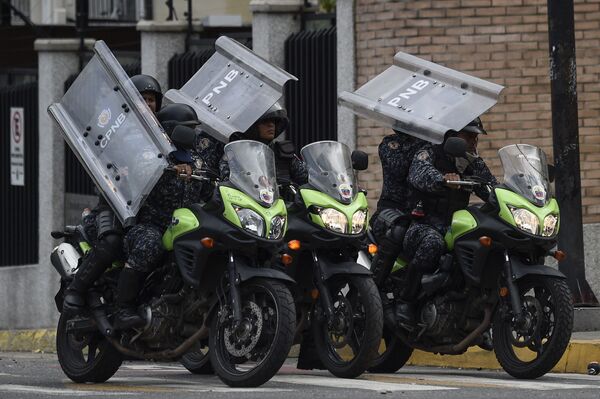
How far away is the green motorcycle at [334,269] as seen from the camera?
39.3 ft

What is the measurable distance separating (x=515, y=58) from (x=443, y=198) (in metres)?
4.84

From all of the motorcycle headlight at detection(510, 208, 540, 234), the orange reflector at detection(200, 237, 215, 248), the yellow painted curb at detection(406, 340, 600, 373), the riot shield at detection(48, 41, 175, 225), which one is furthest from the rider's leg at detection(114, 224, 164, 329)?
the yellow painted curb at detection(406, 340, 600, 373)

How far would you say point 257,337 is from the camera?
36.8ft

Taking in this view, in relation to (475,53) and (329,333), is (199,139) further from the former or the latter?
(475,53)

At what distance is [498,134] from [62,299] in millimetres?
5922

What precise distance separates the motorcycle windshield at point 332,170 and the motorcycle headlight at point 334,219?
0.11m

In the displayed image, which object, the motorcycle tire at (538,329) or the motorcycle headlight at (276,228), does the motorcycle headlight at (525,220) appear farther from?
the motorcycle headlight at (276,228)

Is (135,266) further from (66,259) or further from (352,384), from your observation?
(352,384)

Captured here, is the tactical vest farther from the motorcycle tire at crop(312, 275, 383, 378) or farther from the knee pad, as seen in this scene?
the knee pad

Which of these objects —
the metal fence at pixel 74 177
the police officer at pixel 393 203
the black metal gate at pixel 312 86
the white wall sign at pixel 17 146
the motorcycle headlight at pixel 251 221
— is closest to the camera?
the motorcycle headlight at pixel 251 221

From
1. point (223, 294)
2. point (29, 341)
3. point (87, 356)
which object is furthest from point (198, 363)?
point (29, 341)

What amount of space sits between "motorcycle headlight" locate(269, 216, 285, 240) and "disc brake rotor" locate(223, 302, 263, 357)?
416 mm

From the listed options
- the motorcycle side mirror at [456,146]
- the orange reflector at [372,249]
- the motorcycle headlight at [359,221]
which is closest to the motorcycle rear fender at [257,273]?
the motorcycle headlight at [359,221]

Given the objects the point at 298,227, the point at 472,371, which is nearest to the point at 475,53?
the point at 472,371
